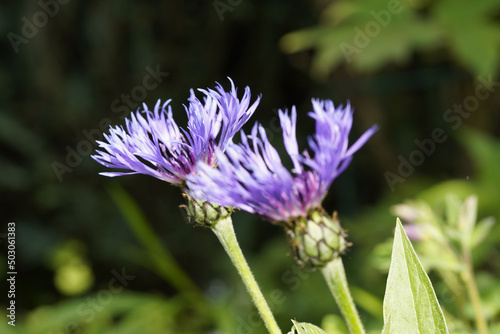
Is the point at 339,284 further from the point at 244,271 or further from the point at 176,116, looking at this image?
the point at 176,116

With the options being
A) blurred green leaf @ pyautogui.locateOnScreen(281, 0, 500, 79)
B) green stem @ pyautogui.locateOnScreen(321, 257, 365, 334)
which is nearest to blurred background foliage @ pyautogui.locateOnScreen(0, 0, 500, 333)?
blurred green leaf @ pyautogui.locateOnScreen(281, 0, 500, 79)

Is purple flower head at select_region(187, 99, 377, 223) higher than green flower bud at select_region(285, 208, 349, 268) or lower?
higher

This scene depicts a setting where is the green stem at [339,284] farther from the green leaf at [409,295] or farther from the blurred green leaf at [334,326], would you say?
the blurred green leaf at [334,326]

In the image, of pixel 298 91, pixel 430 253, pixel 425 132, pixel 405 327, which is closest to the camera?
pixel 405 327

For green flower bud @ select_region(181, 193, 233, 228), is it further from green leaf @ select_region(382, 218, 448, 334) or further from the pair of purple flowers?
green leaf @ select_region(382, 218, 448, 334)

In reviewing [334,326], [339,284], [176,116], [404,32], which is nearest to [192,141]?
[339,284]

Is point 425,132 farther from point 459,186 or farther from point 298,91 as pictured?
point 459,186

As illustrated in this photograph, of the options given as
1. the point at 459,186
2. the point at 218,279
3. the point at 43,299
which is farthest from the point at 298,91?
the point at 43,299

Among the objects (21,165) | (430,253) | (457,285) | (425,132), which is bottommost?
(425,132)
